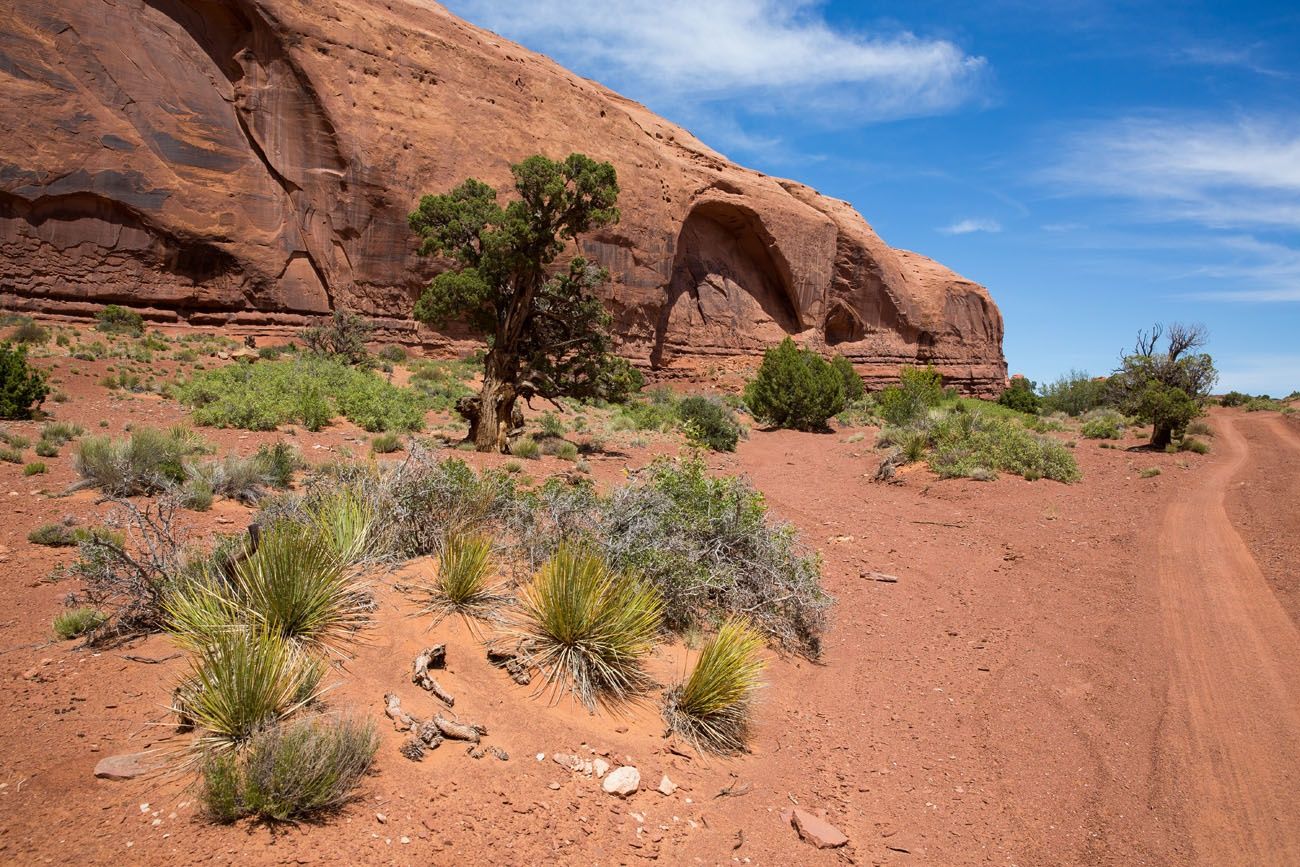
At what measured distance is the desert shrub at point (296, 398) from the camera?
1406cm

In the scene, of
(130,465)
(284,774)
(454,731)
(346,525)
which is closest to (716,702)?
(454,731)

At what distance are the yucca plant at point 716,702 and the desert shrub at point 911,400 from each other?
19622 mm

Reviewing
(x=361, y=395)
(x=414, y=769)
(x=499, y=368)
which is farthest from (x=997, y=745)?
(x=361, y=395)

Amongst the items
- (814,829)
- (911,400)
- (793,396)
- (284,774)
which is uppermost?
(911,400)

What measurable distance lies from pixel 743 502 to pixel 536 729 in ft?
12.7

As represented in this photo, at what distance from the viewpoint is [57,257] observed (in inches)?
952

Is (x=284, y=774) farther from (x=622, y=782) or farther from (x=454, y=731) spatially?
(x=622, y=782)

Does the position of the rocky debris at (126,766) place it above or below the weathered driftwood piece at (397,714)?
below

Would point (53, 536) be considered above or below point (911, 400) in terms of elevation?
below

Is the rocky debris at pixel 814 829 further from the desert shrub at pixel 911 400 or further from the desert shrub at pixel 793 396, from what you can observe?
the desert shrub at pixel 793 396

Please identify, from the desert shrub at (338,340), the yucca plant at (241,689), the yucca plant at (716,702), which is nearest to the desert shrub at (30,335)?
the desert shrub at (338,340)

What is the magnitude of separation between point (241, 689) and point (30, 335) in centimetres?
2251

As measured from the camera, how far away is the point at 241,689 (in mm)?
3502

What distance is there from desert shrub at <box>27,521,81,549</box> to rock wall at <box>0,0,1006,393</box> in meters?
22.8
